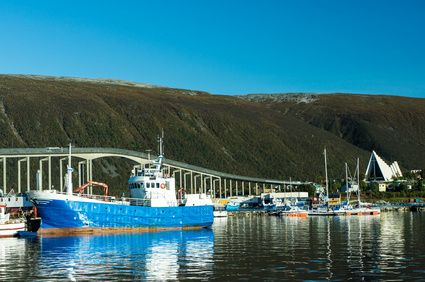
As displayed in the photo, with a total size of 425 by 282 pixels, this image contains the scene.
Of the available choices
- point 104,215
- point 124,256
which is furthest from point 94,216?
point 124,256

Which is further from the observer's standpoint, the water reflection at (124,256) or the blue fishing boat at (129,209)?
the blue fishing boat at (129,209)

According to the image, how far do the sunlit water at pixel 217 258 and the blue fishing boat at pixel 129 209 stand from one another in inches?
267

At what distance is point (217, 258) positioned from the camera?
163ft

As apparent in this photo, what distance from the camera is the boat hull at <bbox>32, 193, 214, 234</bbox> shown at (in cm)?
7844

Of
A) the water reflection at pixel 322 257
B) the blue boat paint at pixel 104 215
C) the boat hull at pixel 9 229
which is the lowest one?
the water reflection at pixel 322 257

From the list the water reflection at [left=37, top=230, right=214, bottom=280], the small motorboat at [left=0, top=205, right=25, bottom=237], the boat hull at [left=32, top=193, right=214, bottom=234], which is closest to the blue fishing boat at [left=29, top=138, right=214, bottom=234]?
the boat hull at [left=32, top=193, right=214, bottom=234]

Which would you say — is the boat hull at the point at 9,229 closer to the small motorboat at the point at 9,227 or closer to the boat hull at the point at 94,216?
the small motorboat at the point at 9,227

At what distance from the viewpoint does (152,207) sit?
84.6 metres

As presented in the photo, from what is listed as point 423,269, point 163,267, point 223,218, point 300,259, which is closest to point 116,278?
point 163,267

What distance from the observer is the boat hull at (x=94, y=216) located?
257 ft

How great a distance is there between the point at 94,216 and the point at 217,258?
32891 mm

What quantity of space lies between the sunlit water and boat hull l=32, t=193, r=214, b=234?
6637 millimetres

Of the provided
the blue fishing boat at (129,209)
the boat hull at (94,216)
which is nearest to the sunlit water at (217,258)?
the boat hull at (94,216)

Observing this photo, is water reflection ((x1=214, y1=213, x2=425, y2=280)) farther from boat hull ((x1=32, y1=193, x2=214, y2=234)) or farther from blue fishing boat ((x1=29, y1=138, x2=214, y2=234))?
blue fishing boat ((x1=29, y1=138, x2=214, y2=234))
